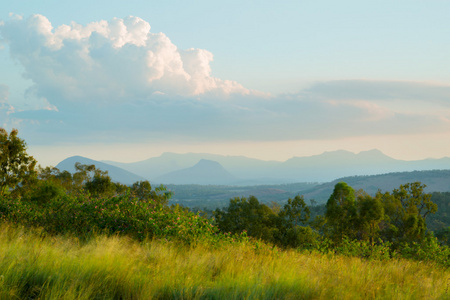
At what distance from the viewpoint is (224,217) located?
30.9 m

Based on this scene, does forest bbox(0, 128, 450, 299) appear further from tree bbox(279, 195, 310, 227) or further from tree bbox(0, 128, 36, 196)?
tree bbox(0, 128, 36, 196)

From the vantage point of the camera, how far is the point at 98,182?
136 ft

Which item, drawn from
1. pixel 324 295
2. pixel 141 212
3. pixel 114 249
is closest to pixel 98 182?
pixel 141 212

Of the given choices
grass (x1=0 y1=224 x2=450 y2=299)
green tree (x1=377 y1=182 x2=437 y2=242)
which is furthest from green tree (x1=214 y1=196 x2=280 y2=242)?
grass (x1=0 y1=224 x2=450 y2=299)

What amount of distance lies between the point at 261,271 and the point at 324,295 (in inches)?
49.3

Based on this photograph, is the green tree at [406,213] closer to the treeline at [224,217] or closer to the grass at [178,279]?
the treeline at [224,217]

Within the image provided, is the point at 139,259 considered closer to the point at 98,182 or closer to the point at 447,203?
the point at 98,182

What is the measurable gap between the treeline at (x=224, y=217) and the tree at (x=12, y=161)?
0.24 ft

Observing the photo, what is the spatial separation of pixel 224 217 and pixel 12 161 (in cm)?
1868

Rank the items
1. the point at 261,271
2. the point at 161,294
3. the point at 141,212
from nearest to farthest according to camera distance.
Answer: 1. the point at 161,294
2. the point at 261,271
3. the point at 141,212

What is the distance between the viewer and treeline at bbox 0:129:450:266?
412 inches

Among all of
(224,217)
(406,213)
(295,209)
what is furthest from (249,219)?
(406,213)

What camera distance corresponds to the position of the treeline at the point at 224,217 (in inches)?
412

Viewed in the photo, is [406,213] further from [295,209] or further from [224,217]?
[224,217]
